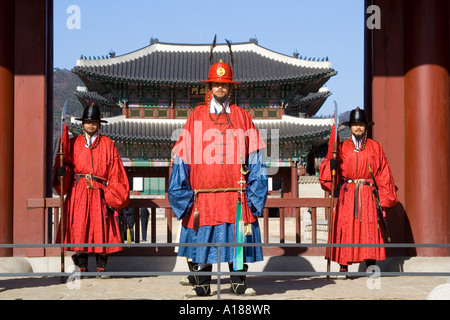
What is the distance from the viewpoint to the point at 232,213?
21.2 feet

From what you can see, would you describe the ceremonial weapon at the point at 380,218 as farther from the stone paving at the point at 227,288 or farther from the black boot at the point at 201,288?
the black boot at the point at 201,288

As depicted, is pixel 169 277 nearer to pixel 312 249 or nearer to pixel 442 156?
pixel 312 249

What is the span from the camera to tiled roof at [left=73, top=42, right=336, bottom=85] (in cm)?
3134

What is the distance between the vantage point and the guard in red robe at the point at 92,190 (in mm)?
7688

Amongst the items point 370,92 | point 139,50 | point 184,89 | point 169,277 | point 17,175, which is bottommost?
point 169,277

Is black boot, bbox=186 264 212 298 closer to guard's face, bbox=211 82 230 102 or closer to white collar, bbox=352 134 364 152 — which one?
guard's face, bbox=211 82 230 102

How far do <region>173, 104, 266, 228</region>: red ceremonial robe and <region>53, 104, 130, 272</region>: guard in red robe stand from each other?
146cm

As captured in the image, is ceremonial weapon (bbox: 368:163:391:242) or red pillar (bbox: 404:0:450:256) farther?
red pillar (bbox: 404:0:450:256)

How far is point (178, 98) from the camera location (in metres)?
32.5

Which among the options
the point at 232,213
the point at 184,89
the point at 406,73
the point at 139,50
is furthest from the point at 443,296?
the point at 139,50

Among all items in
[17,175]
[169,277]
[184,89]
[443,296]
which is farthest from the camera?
[184,89]

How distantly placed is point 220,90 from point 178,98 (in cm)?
2600

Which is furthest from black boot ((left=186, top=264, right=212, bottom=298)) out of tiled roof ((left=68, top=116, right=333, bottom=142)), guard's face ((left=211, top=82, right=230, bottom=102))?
tiled roof ((left=68, top=116, right=333, bottom=142))

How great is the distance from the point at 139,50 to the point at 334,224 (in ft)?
89.6
